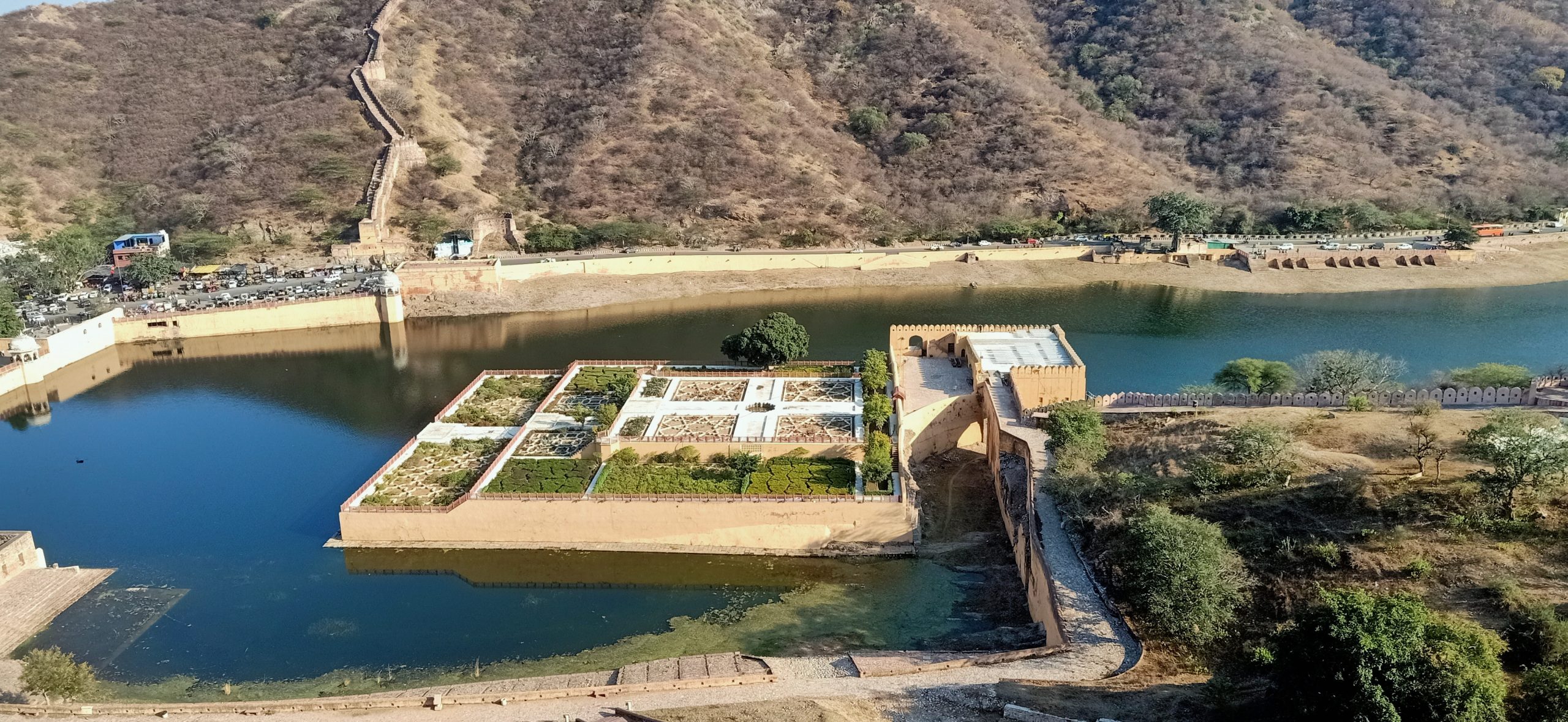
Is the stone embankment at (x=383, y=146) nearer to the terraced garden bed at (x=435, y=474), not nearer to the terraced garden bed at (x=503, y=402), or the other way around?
the terraced garden bed at (x=503, y=402)

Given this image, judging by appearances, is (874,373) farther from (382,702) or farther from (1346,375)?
(382,702)

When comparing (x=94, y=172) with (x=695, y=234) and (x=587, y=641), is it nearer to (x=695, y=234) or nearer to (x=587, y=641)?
(x=695, y=234)

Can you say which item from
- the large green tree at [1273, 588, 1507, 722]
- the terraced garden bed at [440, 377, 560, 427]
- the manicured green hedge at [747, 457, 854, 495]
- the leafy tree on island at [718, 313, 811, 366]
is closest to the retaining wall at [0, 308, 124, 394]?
the terraced garden bed at [440, 377, 560, 427]

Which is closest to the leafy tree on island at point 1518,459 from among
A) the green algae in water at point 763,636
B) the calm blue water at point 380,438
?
the green algae in water at point 763,636

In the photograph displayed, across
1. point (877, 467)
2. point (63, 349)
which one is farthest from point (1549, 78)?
point (63, 349)

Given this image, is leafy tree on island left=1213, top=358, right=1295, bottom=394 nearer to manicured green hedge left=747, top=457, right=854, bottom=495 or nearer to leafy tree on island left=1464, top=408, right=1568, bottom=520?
leafy tree on island left=1464, top=408, right=1568, bottom=520
